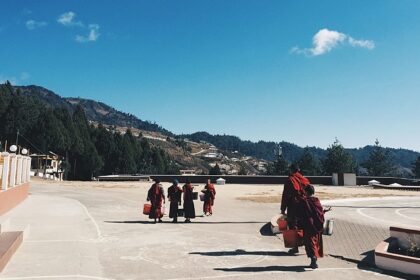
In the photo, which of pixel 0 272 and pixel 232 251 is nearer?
pixel 0 272

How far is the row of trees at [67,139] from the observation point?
303 feet

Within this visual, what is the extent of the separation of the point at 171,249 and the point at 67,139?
304ft

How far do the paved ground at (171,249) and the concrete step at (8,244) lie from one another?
154 mm

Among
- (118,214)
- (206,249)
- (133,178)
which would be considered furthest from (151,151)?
(206,249)

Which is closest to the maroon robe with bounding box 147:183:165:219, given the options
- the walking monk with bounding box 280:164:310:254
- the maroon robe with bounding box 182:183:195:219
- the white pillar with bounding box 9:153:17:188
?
the maroon robe with bounding box 182:183:195:219

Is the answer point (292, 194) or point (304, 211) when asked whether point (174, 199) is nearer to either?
point (292, 194)

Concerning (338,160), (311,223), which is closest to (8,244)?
(311,223)

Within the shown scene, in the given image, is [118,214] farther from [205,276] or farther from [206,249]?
[205,276]

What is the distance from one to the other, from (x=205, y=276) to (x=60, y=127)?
96435 mm

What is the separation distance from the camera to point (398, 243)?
10539 mm

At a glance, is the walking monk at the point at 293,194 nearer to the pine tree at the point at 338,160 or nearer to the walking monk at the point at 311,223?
the walking monk at the point at 311,223

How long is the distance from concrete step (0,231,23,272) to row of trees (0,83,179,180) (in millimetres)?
86406

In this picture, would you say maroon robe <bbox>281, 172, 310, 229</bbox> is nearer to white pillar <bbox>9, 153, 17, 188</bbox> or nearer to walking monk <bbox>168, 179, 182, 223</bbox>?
walking monk <bbox>168, 179, 182, 223</bbox>

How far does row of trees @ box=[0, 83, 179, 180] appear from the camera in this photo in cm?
9250
